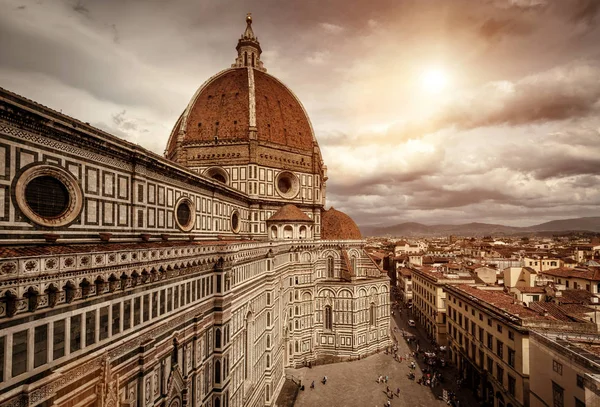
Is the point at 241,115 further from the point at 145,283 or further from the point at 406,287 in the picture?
the point at 406,287

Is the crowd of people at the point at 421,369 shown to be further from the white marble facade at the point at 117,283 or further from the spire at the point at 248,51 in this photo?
the spire at the point at 248,51

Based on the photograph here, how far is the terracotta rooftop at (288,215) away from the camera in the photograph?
4281 centimetres

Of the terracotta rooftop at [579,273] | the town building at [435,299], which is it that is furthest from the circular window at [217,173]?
the terracotta rooftop at [579,273]

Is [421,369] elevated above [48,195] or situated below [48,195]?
below

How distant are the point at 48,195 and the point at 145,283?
16.6 ft

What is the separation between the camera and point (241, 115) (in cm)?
4653

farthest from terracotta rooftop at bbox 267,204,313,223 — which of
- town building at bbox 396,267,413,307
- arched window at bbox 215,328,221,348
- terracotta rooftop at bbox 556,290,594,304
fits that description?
town building at bbox 396,267,413,307

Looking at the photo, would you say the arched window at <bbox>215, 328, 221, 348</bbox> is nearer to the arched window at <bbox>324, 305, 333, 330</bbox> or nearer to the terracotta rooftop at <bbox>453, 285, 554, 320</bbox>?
the terracotta rooftop at <bbox>453, 285, 554, 320</bbox>

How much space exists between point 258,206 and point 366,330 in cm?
2104

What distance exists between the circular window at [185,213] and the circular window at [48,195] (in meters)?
8.89

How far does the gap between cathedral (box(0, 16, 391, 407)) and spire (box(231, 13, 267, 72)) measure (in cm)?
1740

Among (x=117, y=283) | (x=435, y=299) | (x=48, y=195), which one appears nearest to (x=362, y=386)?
(x=435, y=299)

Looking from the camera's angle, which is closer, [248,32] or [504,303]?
[504,303]

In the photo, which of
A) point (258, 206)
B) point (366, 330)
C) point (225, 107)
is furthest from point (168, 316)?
point (225, 107)
